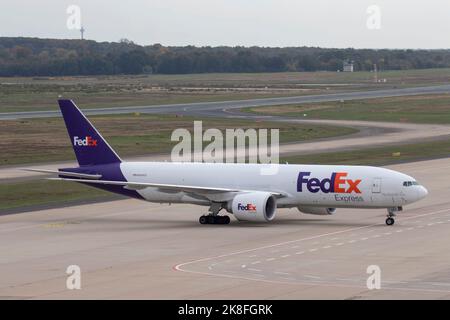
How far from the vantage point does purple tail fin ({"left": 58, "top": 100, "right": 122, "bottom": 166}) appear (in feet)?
210

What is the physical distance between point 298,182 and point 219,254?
36.3ft

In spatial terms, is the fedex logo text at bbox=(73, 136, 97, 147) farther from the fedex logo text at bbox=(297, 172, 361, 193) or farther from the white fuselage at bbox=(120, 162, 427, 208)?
the fedex logo text at bbox=(297, 172, 361, 193)

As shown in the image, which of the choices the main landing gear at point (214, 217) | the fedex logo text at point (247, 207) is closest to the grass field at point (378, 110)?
the main landing gear at point (214, 217)

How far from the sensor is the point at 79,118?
212ft

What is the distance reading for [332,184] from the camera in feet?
191

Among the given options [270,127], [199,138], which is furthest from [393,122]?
[199,138]

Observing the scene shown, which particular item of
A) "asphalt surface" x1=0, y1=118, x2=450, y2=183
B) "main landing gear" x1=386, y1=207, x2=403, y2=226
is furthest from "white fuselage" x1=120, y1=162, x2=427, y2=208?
"asphalt surface" x1=0, y1=118, x2=450, y2=183

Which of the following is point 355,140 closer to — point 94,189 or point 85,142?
point 94,189

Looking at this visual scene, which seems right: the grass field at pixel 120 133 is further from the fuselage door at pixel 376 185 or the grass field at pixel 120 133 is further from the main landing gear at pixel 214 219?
the fuselage door at pixel 376 185

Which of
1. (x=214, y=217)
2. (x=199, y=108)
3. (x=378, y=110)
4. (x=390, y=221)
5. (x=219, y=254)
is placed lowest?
(x=219, y=254)

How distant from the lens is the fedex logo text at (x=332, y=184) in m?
57.9

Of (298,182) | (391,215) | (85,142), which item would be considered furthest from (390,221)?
(85,142)

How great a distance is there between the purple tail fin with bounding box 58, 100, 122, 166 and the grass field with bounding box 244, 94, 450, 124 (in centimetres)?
8578

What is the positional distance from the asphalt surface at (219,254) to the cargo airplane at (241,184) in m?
1.22
